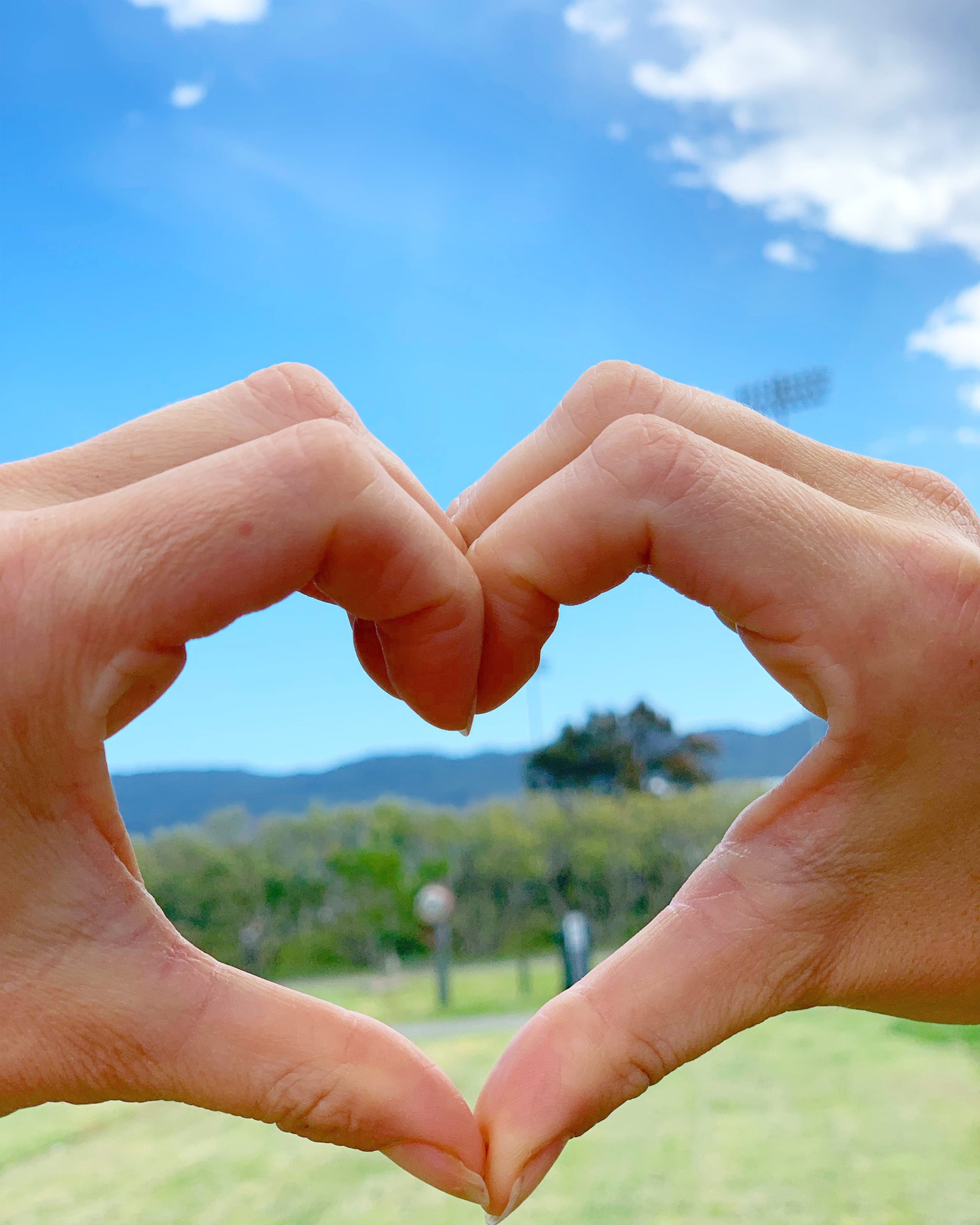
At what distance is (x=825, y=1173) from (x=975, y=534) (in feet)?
12.4

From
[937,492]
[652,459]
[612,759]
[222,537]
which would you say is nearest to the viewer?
[222,537]

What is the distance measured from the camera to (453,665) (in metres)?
1.08

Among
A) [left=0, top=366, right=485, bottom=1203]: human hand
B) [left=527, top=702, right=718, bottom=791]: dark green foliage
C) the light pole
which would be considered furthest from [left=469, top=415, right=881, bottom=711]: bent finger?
[left=527, top=702, right=718, bottom=791]: dark green foliage

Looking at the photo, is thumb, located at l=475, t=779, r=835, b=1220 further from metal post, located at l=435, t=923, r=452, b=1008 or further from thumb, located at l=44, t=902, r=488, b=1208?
metal post, located at l=435, t=923, r=452, b=1008

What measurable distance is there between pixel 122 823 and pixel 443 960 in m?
12.7

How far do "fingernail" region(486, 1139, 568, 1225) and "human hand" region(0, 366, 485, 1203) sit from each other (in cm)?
4

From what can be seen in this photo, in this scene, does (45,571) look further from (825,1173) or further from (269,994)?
(825,1173)

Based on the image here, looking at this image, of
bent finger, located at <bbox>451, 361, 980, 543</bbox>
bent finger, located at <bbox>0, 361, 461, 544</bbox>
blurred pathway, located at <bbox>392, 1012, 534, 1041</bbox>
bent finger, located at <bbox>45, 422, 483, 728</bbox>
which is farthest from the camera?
blurred pathway, located at <bbox>392, 1012, 534, 1041</bbox>

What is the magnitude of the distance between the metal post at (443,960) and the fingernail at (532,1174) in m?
11.5

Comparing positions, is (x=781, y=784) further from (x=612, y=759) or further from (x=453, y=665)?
(x=612, y=759)

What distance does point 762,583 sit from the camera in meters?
0.93

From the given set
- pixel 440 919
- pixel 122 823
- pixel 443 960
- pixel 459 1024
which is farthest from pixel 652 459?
pixel 440 919

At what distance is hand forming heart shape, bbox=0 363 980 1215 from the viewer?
A: 2.81 feet

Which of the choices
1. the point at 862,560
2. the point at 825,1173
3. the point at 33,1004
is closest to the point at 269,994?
the point at 33,1004
